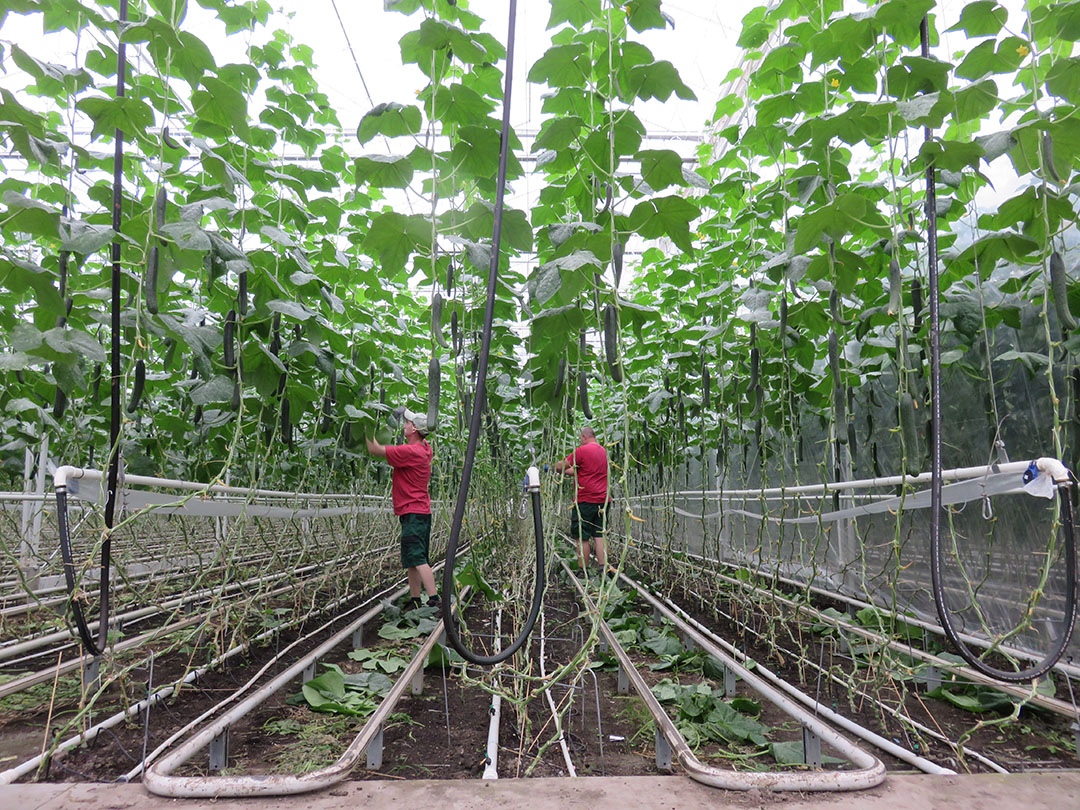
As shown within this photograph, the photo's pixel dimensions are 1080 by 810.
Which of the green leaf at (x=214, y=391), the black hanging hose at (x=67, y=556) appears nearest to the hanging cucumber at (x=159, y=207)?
the green leaf at (x=214, y=391)

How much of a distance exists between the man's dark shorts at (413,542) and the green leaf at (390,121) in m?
3.13

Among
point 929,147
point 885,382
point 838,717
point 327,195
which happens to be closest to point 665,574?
point 885,382

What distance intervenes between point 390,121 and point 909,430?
1.96 meters

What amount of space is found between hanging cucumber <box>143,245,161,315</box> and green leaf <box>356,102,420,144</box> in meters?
0.74

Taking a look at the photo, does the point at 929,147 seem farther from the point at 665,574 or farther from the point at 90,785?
the point at 665,574

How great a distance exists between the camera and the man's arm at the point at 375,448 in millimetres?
4053

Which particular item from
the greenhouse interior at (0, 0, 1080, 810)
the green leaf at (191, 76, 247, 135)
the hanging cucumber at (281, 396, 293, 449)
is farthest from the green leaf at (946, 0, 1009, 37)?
the hanging cucumber at (281, 396, 293, 449)

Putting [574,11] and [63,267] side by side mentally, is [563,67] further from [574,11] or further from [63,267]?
[63,267]

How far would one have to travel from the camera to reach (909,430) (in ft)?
6.61

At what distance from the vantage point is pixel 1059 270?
1.91m

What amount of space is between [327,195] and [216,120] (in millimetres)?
1226

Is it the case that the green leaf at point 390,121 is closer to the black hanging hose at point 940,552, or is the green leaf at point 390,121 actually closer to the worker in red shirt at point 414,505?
the black hanging hose at point 940,552

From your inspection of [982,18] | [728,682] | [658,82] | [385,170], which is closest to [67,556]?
[385,170]

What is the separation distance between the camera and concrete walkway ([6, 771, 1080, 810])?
126 cm
